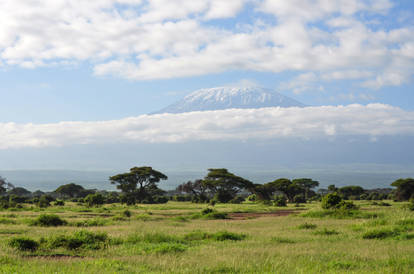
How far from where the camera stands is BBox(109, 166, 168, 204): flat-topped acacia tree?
7106 centimetres

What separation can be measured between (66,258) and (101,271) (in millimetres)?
2978

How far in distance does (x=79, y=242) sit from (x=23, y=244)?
1780 mm

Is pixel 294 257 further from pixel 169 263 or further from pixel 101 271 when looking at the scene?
Result: pixel 101 271

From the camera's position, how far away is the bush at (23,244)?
44.0 ft

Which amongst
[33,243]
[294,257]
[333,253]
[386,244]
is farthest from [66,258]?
[386,244]

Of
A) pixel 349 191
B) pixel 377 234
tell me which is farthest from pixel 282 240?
pixel 349 191

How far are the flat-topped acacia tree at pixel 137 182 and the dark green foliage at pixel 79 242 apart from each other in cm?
5577

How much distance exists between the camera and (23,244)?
13570mm

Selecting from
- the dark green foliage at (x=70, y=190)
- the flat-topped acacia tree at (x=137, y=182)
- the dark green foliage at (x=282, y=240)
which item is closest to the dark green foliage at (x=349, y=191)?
the flat-topped acacia tree at (x=137, y=182)

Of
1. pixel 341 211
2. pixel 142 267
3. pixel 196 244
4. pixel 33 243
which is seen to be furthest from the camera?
pixel 341 211

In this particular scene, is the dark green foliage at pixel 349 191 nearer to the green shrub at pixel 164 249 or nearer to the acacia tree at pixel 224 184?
the acacia tree at pixel 224 184

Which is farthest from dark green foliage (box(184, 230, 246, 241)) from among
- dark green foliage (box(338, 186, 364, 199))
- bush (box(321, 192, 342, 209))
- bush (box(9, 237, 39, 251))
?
dark green foliage (box(338, 186, 364, 199))

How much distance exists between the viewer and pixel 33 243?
14.0m

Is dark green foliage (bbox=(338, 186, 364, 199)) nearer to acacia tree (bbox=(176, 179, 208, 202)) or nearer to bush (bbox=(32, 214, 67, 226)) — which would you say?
acacia tree (bbox=(176, 179, 208, 202))
